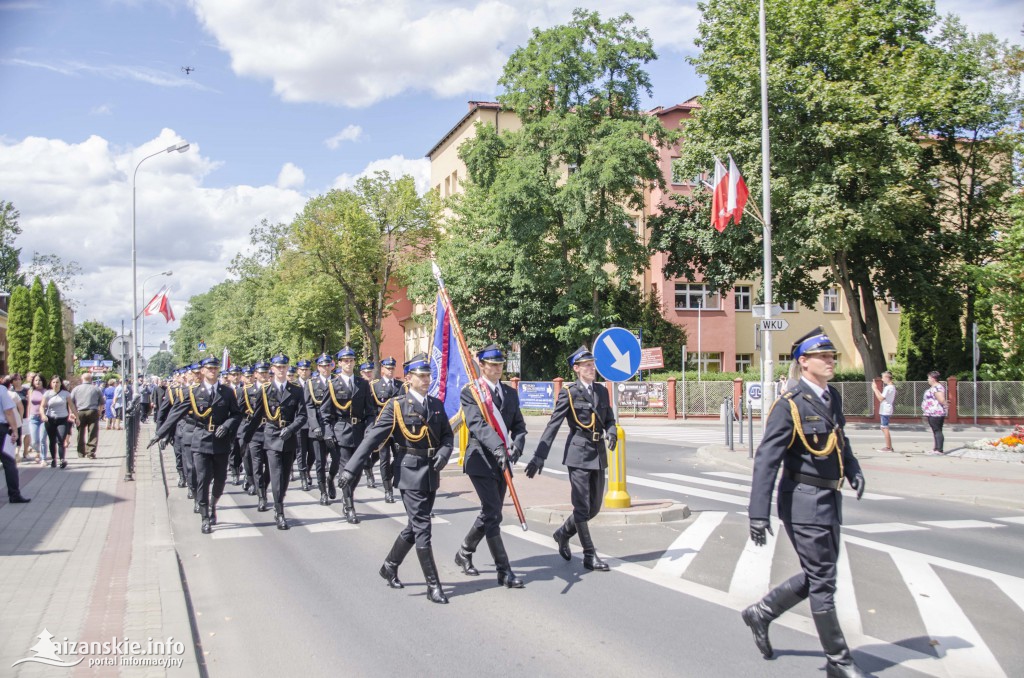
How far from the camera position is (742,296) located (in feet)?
164

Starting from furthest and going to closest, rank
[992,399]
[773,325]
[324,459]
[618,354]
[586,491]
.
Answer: [992,399] < [773,325] < [324,459] < [618,354] < [586,491]

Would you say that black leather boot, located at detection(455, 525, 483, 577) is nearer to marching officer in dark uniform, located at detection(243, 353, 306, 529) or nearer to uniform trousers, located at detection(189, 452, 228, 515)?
marching officer in dark uniform, located at detection(243, 353, 306, 529)

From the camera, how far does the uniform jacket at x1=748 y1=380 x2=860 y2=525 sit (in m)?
4.91

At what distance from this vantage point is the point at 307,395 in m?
12.4

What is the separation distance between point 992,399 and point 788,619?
31.0 meters

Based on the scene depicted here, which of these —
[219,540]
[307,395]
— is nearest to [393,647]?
[219,540]

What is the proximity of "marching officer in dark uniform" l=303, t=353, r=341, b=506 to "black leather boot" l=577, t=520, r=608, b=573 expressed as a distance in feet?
17.4

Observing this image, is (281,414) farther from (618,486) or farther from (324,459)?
(618,486)

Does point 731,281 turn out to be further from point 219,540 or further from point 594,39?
point 219,540

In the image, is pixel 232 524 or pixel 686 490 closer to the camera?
pixel 232 524

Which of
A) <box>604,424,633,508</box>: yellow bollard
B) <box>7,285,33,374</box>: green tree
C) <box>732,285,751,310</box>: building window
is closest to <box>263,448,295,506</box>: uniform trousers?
<box>604,424,633,508</box>: yellow bollard

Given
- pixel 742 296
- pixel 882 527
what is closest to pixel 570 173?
pixel 742 296

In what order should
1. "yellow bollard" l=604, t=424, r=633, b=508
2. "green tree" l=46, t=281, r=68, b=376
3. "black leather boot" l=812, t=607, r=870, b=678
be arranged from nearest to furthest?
"black leather boot" l=812, t=607, r=870, b=678 < "yellow bollard" l=604, t=424, r=633, b=508 < "green tree" l=46, t=281, r=68, b=376

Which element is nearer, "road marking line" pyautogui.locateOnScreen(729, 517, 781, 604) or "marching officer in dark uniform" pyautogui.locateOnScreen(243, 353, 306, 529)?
"road marking line" pyautogui.locateOnScreen(729, 517, 781, 604)
